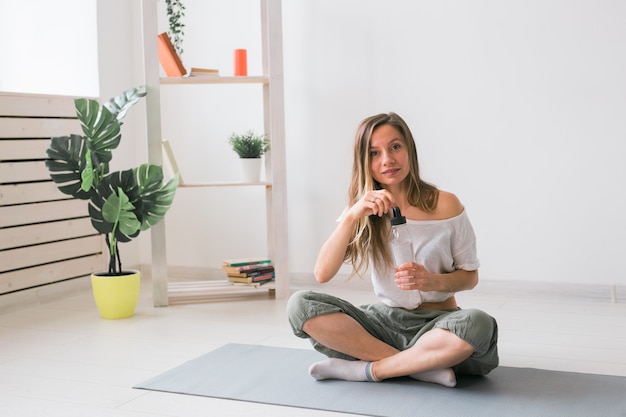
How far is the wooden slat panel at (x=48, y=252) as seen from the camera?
356 centimetres

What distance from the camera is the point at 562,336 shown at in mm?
2887

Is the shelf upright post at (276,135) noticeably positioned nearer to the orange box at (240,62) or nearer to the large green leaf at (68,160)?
the orange box at (240,62)

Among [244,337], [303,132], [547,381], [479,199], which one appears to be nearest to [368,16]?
[303,132]

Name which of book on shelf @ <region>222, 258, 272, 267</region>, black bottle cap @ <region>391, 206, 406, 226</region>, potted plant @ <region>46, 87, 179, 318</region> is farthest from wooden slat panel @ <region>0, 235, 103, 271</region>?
black bottle cap @ <region>391, 206, 406, 226</region>

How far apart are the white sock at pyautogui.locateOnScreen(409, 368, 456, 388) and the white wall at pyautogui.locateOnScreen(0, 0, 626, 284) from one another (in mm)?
1467

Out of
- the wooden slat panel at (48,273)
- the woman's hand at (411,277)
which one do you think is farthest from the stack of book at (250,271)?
the woman's hand at (411,277)

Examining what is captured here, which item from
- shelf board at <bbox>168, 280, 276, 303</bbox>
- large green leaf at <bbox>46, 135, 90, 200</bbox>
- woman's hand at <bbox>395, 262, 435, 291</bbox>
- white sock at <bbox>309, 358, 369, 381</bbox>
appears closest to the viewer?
woman's hand at <bbox>395, 262, 435, 291</bbox>

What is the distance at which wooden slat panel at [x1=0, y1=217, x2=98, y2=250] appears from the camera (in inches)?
140

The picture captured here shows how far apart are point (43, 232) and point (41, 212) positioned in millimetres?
91

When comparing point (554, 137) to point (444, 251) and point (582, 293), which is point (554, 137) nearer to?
point (582, 293)

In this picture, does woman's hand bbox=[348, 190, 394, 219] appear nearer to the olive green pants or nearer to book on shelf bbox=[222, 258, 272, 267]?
the olive green pants

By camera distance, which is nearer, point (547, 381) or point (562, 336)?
point (547, 381)

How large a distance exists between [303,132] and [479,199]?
2.94 ft

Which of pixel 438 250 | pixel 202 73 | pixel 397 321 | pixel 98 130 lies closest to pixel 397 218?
pixel 438 250
